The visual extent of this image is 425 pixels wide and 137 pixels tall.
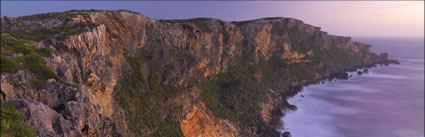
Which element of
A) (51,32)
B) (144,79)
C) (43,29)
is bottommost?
(144,79)

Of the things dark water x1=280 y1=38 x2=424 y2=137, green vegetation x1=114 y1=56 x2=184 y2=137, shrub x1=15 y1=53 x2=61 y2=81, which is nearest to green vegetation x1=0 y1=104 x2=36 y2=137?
shrub x1=15 y1=53 x2=61 y2=81

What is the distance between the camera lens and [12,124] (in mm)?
8766

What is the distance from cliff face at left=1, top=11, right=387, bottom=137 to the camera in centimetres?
1211

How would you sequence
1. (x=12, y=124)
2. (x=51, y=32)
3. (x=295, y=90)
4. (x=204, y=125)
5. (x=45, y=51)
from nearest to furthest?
1. (x=12, y=124)
2. (x=45, y=51)
3. (x=51, y=32)
4. (x=204, y=125)
5. (x=295, y=90)

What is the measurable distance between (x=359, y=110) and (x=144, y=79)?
1560 inches

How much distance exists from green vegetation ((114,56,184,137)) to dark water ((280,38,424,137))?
18845mm

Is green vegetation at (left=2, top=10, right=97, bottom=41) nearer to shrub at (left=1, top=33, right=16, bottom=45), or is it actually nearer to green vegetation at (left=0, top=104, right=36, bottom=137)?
shrub at (left=1, top=33, right=16, bottom=45)

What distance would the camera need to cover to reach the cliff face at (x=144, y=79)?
12.1 metres

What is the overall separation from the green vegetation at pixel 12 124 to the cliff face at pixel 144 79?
33 centimetres

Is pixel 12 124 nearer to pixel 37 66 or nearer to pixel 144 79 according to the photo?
pixel 37 66

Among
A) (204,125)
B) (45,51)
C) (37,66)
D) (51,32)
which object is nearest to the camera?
(37,66)

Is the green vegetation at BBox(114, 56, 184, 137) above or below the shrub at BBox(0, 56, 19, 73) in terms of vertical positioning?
below

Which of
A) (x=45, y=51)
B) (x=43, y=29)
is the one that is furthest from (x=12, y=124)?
(x=43, y=29)

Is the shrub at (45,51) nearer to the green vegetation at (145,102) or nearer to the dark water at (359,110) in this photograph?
the green vegetation at (145,102)
